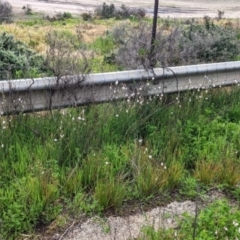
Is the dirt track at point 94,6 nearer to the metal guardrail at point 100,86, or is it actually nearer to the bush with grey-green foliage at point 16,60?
the bush with grey-green foliage at point 16,60

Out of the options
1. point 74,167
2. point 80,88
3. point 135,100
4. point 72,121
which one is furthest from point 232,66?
point 74,167

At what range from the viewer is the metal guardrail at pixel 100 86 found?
5.04m

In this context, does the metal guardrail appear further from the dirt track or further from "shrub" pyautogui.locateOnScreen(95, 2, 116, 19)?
the dirt track

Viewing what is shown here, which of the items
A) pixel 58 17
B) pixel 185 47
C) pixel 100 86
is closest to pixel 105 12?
pixel 58 17

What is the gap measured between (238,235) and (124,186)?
1.03m

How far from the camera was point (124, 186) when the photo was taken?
4.19m

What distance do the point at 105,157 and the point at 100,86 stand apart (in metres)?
1.23

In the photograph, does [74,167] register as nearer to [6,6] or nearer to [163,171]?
[163,171]

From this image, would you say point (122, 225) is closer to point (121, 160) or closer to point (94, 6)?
point (121, 160)

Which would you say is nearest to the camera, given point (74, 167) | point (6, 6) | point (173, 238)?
point (173, 238)

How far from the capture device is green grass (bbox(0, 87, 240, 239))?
13.1 feet

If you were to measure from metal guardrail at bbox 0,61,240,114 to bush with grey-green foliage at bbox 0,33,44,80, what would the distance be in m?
1.46

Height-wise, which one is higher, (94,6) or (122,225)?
(122,225)

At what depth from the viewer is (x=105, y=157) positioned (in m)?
4.59
